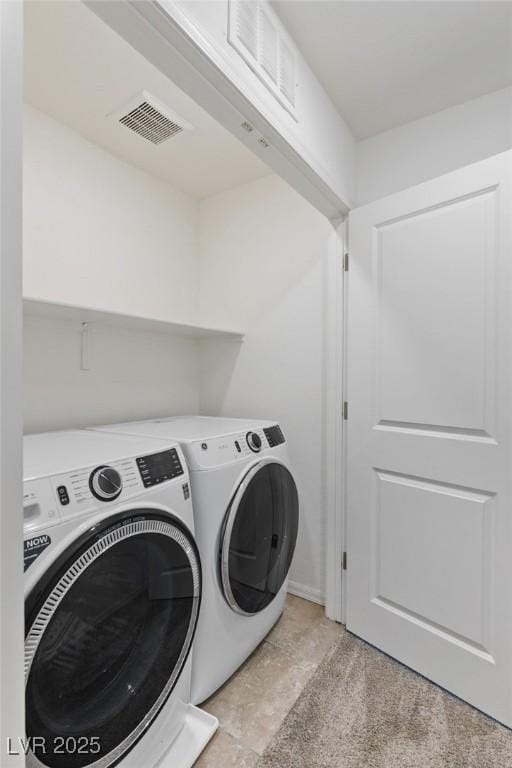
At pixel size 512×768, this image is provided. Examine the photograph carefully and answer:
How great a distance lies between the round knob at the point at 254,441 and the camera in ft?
5.31

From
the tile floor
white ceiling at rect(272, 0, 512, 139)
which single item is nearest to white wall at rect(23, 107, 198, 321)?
white ceiling at rect(272, 0, 512, 139)

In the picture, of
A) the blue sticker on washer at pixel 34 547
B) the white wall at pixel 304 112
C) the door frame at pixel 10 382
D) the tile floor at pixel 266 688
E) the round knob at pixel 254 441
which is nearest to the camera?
the door frame at pixel 10 382

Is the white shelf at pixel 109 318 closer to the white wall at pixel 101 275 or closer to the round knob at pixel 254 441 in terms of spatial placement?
the white wall at pixel 101 275

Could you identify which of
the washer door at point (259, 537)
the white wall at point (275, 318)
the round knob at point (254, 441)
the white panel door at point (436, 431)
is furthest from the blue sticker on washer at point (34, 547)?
the white wall at point (275, 318)

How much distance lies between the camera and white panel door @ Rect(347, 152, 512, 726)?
1.39 metres

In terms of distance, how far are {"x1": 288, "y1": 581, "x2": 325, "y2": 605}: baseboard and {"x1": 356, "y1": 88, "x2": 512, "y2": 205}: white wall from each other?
2043 mm

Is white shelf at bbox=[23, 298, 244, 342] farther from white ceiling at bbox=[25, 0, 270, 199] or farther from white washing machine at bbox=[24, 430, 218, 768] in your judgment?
white ceiling at bbox=[25, 0, 270, 199]

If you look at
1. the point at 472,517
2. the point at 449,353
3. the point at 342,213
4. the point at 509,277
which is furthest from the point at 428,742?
the point at 342,213

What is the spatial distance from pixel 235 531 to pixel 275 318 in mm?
1260

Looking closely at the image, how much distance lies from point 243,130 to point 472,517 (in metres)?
1.59

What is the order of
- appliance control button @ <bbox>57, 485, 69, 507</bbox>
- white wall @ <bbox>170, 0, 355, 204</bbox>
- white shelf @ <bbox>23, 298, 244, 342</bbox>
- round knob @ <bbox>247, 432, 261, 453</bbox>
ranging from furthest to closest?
1. round knob @ <bbox>247, 432, 261, 453</bbox>
2. white shelf @ <bbox>23, 298, 244, 342</bbox>
3. white wall @ <bbox>170, 0, 355, 204</bbox>
4. appliance control button @ <bbox>57, 485, 69, 507</bbox>

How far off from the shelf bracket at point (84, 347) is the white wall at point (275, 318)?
0.82 meters

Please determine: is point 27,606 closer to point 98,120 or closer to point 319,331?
point 319,331

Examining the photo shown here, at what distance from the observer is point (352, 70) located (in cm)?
155
